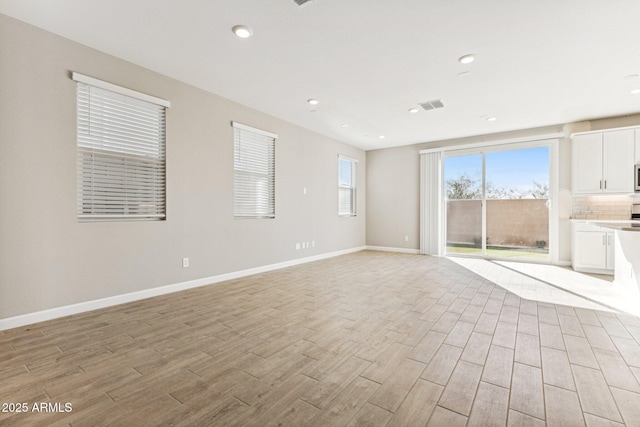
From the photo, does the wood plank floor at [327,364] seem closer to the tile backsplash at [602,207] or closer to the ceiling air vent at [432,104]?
the ceiling air vent at [432,104]

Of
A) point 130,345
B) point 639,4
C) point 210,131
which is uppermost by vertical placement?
point 639,4

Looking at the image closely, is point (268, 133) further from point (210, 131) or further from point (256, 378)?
point (256, 378)

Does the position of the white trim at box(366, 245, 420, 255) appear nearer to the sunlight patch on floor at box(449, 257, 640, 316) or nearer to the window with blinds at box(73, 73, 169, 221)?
the sunlight patch on floor at box(449, 257, 640, 316)

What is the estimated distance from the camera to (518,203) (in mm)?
6230

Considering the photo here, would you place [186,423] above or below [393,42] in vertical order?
below

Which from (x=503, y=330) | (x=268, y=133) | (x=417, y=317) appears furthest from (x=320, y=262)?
(x=503, y=330)

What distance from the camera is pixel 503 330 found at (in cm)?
260

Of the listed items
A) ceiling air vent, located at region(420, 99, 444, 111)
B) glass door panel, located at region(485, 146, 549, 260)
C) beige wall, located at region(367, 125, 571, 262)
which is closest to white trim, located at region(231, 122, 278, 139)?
ceiling air vent, located at region(420, 99, 444, 111)

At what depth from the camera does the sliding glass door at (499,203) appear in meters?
6.02

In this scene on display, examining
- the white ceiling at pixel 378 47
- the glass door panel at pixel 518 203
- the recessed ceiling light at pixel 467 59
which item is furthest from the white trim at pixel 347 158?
the recessed ceiling light at pixel 467 59

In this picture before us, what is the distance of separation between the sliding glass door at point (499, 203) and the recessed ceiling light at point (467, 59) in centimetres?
382

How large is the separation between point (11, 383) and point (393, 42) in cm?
413

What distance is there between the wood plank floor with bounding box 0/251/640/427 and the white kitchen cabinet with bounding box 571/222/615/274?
2.68 m

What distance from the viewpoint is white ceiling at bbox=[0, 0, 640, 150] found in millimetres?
2479
